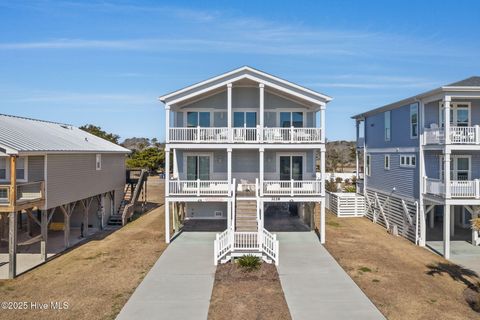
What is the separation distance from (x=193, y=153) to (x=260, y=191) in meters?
6.06

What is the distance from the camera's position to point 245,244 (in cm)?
1666

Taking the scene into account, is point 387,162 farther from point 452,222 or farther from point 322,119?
point 322,119

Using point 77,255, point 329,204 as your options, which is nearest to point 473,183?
point 329,204

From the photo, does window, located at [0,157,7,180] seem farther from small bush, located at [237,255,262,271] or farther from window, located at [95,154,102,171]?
small bush, located at [237,255,262,271]

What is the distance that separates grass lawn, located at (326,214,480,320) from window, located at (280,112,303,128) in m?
7.16

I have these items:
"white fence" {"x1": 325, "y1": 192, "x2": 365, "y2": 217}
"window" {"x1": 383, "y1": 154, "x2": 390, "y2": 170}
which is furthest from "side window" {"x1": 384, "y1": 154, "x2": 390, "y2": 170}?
"white fence" {"x1": 325, "y1": 192, "x2": 365, "y2": 217}

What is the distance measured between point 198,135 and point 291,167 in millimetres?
6632

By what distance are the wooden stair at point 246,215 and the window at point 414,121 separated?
9947mm

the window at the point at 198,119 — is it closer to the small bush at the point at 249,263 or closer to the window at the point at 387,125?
the small bush at the point at 249,263

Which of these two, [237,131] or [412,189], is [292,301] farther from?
[412,189]

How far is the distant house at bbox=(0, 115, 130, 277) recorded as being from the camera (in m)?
15.1

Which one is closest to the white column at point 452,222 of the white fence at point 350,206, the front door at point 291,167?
the white fence at point 350,206

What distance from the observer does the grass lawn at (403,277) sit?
1146 centimetres

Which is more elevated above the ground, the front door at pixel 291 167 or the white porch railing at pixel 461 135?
the white porch railing at pixel 461 135
